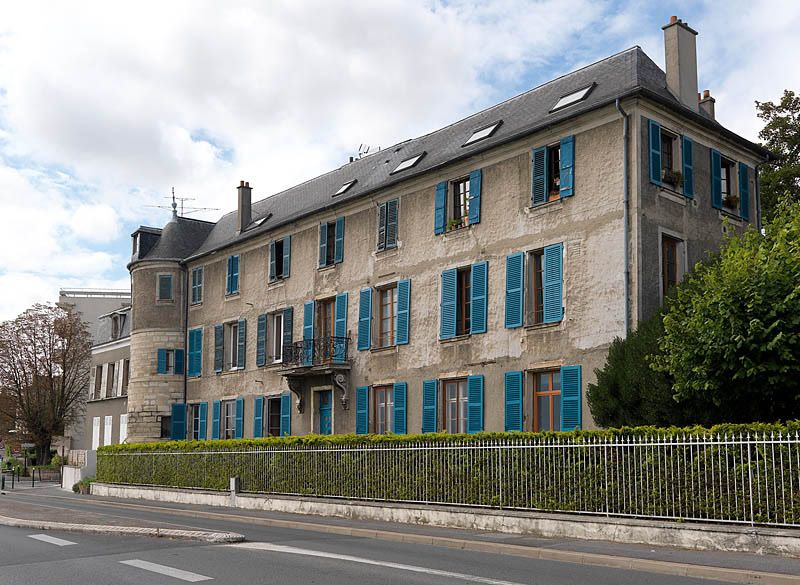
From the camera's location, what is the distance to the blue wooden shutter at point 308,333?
2727 centimetres

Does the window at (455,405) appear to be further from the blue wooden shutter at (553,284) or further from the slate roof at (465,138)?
the slate roof at (465,138)

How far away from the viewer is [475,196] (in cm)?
2298

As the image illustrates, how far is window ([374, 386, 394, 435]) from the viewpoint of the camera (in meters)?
24.9

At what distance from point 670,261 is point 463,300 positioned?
531cm

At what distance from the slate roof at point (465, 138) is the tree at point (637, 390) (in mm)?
5344

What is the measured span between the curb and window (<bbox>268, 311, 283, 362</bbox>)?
11.9 m

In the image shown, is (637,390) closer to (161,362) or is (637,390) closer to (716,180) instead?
(716,180)

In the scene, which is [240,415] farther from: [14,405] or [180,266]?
[14,405]

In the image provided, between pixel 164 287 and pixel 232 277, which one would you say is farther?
pixel 164 287

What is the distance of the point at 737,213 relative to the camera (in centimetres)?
2228

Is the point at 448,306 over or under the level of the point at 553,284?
under

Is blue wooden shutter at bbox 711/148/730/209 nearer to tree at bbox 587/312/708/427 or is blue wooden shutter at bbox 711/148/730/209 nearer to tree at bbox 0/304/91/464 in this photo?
tree at bbox 587/312/708/427

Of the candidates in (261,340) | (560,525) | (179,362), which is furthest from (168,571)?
(179,362)

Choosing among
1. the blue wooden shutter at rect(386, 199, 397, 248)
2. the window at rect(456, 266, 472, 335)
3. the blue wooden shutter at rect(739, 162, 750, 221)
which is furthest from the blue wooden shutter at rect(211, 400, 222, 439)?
the blue wooden shutter at rect(739, 162, 750, 221)
